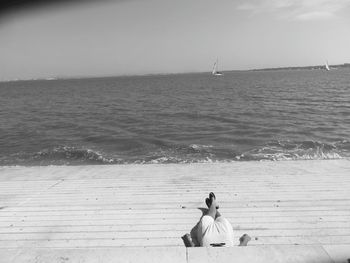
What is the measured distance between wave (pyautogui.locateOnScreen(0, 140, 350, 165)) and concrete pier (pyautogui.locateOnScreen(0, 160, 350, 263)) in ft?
18.2

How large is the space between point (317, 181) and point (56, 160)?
40.1 feet

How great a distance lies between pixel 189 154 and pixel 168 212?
10.4 meters

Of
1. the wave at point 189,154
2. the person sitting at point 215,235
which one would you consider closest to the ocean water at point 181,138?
the wave at point 189,154

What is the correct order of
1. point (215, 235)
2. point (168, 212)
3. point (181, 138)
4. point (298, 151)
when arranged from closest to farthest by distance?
point (215, 235) < point (168, 212) < point (298, 151) < point (181, 138)

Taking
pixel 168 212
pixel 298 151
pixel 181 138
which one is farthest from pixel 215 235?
pixel 181 138

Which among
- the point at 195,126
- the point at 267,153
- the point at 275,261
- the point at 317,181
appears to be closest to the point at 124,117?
the point at 195,126

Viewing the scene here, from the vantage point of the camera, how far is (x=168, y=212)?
6.96 metres

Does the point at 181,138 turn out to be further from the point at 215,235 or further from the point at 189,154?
the point at 215,235

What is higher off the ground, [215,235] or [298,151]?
[215,235]

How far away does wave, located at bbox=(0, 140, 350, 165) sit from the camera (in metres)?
16.2

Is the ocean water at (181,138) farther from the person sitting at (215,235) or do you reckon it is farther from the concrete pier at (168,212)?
the person sitting at (215,235)

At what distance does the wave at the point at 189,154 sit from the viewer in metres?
16.2

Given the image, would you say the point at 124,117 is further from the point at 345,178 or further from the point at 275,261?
the point at 275,261

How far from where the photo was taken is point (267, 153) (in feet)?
55.3
